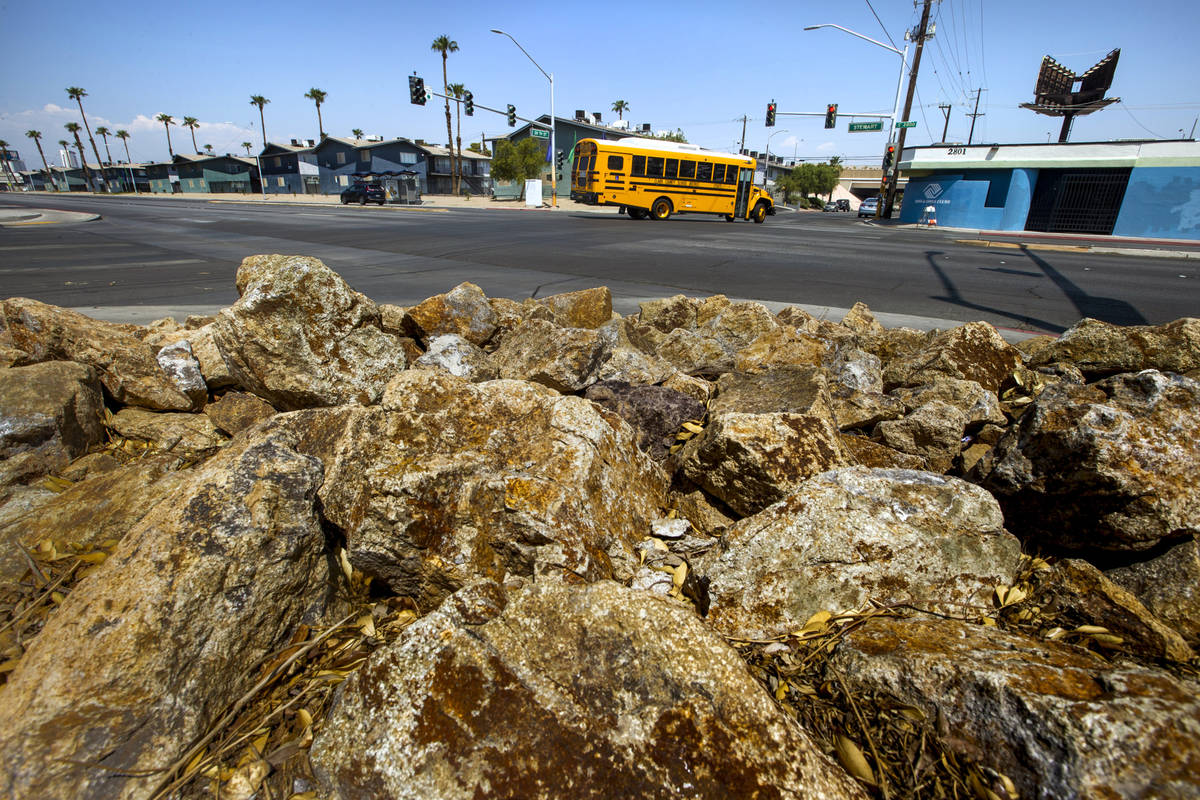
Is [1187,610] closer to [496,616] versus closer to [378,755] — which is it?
[496,616]

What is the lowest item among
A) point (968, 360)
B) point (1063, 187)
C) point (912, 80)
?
point (968, 360)

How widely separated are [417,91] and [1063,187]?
32.5 m

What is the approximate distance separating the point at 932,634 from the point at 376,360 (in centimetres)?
282

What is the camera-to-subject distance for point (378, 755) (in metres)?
1.31

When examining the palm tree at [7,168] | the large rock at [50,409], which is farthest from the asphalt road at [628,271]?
the palm tree at [7,168]

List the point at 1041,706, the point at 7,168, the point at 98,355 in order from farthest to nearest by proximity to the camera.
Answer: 1. the point at 7,168
2. the point at 98,355
3. the point at 1041,706

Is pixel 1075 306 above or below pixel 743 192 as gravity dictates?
below

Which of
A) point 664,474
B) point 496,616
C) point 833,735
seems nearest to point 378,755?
point 496,616

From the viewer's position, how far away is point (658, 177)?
2708 centimetres

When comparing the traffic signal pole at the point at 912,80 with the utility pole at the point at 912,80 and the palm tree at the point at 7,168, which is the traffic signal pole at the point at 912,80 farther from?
the palm tree at the point at 7,168

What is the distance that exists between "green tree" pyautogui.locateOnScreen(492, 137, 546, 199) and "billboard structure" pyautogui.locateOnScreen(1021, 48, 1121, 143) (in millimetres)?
38046

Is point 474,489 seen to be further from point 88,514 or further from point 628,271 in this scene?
point 628,271

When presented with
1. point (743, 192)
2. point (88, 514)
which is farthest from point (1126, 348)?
point (743, 192)

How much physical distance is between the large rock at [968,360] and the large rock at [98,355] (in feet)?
13.9
